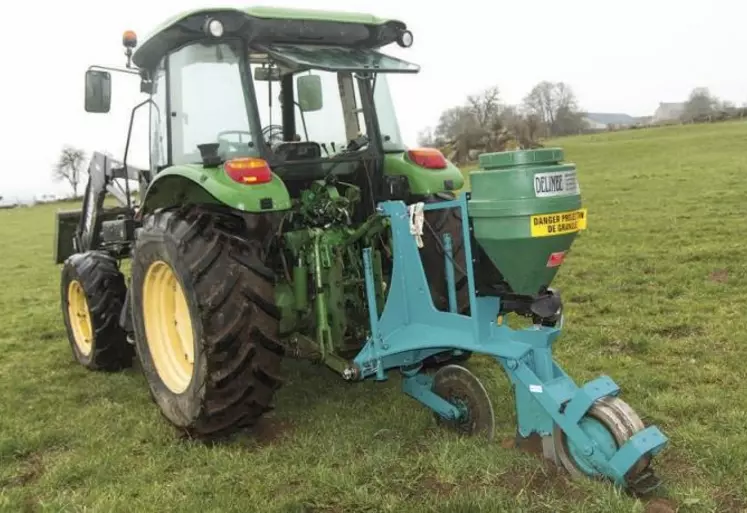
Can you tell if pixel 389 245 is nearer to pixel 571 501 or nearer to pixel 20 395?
pixel 571 501

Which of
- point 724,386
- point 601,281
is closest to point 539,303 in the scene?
point 724,386

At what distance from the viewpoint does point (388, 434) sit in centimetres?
414

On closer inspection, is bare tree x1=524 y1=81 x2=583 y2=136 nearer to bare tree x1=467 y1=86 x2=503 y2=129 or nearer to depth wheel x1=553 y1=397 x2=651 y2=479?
bare tree x1=467 y1=86 x2=503 y2=129

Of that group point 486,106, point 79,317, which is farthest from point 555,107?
point 79,317

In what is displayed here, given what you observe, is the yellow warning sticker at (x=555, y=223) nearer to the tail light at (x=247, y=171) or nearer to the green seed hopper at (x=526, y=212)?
the green seed hopper at (x=526, y=212)

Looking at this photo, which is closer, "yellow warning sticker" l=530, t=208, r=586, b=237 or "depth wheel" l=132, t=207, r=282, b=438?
"yellow warning sticker" l=530, t=208, r=586, b=237

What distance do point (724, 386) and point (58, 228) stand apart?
6379 mm

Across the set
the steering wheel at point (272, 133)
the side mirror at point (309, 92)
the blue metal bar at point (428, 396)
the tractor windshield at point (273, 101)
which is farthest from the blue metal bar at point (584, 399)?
the side mirror at point (309, 92)

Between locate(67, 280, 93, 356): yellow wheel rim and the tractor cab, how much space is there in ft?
5.62

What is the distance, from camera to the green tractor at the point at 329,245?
134 inches

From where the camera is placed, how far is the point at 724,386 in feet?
15.3

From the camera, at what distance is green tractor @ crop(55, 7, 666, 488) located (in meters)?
3.41

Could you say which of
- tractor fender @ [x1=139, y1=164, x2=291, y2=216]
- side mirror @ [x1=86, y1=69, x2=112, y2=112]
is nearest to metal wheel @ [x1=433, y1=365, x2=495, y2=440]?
tractor fender @ [x1=139, y1=164, x2=291, y2=216]

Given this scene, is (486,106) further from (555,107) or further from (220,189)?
(220,189)
